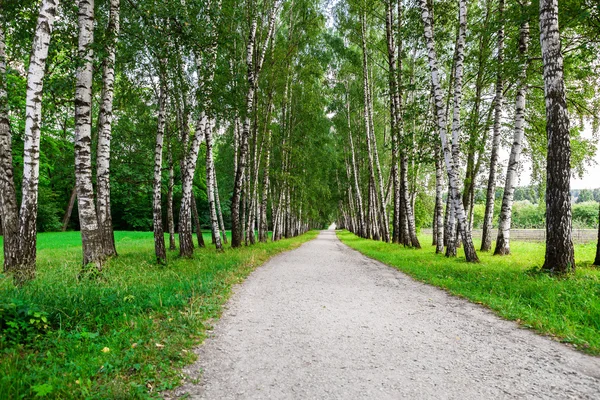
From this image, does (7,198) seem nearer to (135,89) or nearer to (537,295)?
(135,89)

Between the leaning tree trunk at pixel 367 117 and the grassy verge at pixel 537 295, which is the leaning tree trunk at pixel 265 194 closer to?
the leaning tree trunk at pixel 367 117

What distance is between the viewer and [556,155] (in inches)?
272

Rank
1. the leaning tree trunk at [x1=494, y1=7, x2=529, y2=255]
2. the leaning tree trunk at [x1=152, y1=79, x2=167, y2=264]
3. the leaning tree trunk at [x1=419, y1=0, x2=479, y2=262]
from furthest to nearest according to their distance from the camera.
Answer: the leaning tree trunk at [x1=494, y1=7, x2=529, y2=255] → the leaning tree trunk at [x1=419, y1=0, x2=479, y2=262] → the leaning tree trunk at [x1=152, y1=79, x2=167, y2=264]

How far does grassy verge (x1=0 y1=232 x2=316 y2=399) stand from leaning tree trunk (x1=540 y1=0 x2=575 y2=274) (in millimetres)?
7356

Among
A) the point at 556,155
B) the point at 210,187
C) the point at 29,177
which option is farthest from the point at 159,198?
the point at 556,155

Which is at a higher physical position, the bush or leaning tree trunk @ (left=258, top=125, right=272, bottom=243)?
leaning tree trunk @ (left=258, top=125, right=272, bottom=243)

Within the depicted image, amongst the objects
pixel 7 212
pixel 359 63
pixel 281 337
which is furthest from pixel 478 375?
pixel 359 63

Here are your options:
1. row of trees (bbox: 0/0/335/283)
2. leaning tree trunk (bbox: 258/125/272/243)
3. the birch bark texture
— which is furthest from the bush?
leaning tree trunk (bbox: 258/125/272/243)

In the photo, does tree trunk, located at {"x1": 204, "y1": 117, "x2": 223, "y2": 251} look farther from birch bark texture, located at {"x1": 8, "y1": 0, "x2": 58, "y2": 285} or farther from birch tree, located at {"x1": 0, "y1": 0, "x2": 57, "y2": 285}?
birch bark texture, located at {"x1": 8, "y1": 0, "x2": 58, "y2": 285}

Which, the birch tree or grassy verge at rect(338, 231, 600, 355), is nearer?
grassy verge at rect(338, 231, 600, 355)

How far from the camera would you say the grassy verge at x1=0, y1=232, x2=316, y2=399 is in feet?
8.79

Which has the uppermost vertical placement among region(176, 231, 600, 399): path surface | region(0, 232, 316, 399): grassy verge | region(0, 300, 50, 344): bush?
region(0, 300, 50, 344): bush

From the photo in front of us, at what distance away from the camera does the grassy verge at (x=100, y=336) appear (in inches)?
105

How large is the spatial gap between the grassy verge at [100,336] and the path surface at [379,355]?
39cm
